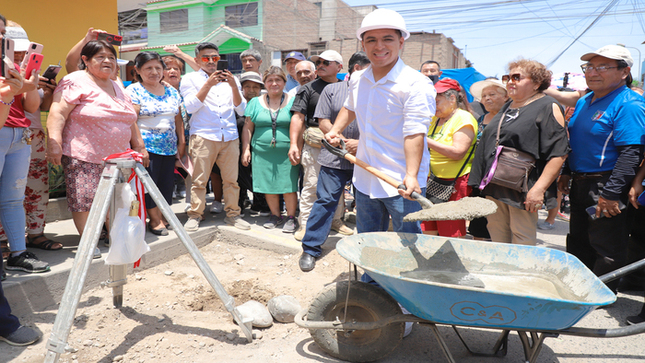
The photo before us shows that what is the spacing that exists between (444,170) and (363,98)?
1.43 meters

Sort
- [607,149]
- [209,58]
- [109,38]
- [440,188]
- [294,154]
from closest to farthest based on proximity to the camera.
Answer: [607,149] < [109,38] < [440,188] < [294,154] < [209,58]

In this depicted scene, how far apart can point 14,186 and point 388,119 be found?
2.91m

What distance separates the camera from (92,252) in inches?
88.7

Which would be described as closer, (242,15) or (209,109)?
(209,109)

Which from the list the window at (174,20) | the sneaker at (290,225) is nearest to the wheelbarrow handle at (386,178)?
the sneaker at (290,225)

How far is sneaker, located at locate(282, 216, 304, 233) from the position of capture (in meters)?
4.81

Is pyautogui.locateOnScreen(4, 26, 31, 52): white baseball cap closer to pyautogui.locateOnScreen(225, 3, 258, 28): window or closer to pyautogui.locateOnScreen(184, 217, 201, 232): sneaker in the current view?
pyautogui.locateOnScreen(184, 217, 201, 232): sneaker

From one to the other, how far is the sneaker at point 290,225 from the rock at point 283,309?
66.2 inches

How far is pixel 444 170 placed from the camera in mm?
3795

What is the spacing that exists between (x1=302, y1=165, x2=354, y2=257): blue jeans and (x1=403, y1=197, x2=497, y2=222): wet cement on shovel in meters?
1.56

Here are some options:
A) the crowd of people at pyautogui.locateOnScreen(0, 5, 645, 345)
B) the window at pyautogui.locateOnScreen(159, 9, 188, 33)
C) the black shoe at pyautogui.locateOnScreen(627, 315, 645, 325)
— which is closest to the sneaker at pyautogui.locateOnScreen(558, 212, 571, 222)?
the crowd of people at pyautogui.locateOnScreen(0, 5, 645, 345)

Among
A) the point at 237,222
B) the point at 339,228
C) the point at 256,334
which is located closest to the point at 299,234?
the point at 339,228

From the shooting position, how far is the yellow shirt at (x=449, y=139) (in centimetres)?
369

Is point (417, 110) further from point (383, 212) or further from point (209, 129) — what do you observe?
point (209, 129)
